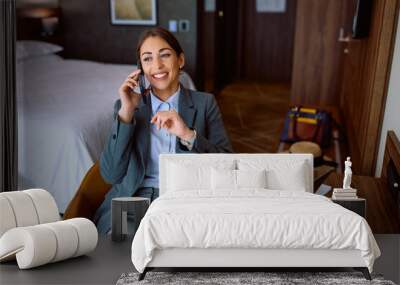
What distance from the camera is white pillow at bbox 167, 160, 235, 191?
4.02 ft

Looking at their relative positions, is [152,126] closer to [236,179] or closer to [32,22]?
[236,179]

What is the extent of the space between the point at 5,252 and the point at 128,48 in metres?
2.73

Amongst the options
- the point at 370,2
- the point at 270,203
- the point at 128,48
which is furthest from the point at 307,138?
the point at 270,203

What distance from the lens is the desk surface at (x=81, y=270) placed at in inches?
41.3

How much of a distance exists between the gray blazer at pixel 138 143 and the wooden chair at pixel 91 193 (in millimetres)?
64

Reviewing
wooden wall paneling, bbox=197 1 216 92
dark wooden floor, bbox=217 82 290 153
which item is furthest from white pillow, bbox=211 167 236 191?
wooden wall paneling, bbox=197 1 216 92

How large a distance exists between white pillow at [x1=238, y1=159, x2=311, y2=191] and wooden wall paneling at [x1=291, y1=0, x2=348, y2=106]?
10.7 feet

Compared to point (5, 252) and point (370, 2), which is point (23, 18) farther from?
point (5, 252)

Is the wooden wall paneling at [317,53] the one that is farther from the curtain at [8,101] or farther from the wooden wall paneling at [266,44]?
the curtain at [8,101]

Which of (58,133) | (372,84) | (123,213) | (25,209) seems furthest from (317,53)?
(25,209)

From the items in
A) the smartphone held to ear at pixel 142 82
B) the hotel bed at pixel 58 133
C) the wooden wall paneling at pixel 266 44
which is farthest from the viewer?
the wooden wall paneling at pixel 266 44

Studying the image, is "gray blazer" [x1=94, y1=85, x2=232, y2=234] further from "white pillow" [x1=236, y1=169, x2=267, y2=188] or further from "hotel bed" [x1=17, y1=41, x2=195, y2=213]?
"hotel bed" [x1=17, y1=41, x2=195, y2=213]

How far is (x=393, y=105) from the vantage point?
2156 mm

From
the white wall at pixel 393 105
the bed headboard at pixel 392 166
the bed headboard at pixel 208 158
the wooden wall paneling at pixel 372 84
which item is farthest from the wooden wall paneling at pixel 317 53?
the bed headboard at pixel 208 158
